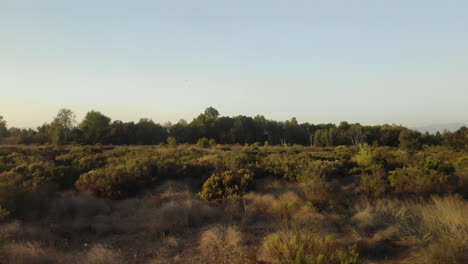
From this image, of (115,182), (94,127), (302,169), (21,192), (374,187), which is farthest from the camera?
(94,127)

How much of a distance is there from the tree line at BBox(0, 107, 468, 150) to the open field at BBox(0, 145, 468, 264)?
26.3 metres

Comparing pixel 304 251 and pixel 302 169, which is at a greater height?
pixel 302 169

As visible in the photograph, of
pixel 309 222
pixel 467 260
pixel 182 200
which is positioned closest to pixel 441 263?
pixel 467 260

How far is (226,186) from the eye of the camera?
27.7 feet

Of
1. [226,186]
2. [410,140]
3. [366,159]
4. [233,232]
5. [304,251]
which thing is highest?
[410,140]

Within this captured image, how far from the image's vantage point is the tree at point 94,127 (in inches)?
1627

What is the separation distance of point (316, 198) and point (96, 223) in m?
5.92

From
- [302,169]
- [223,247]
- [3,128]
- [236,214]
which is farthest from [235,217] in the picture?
[3,128]

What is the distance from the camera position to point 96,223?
6832mm

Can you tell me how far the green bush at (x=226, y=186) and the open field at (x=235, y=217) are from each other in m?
0.03

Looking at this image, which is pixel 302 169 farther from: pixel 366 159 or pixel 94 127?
pixel 94 127

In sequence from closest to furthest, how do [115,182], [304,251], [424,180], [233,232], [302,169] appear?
[304,251] → [233,232] → [424,180] → [115,182] → [302,169]

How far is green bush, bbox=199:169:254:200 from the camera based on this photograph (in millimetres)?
8133

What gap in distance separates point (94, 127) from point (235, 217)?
43.0 meters
